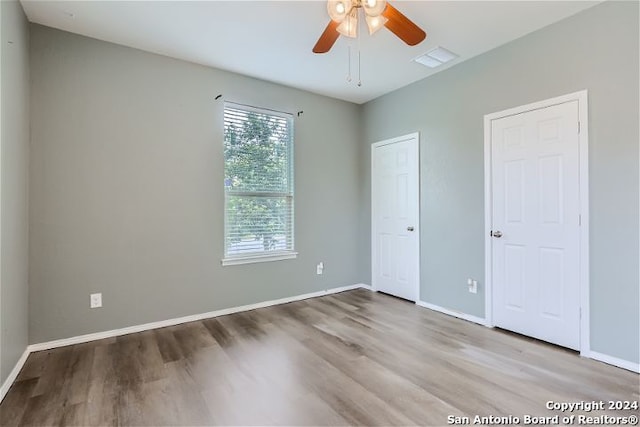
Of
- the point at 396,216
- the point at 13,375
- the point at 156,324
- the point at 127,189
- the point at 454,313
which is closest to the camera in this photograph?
the point at 13,375

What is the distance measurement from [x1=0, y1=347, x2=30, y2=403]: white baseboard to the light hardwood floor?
0.04 m

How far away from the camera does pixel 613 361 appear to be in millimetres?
2293

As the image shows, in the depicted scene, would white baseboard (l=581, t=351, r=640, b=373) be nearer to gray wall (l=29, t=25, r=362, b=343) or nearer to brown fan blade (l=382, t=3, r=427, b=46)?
brown fan blade (l=382, t=3, r=427, b=46)

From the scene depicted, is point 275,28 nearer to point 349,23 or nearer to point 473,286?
point 349,23

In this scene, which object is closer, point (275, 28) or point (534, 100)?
point (275, 28)

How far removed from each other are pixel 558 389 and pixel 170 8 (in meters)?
3.81

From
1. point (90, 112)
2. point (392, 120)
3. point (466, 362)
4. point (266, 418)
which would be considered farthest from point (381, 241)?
point (90, 112)

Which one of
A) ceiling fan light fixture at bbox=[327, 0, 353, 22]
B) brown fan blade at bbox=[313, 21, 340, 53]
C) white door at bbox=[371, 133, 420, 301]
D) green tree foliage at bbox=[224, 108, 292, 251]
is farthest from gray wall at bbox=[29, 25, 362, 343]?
ceiling fan light fixture at bbox=[327, 0, 353, 22]

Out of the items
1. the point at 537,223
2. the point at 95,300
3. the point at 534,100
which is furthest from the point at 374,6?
the point at 95,300

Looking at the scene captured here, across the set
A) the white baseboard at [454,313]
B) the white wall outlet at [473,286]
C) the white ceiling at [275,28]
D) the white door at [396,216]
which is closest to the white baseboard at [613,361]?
the white baseboard at [454,313]

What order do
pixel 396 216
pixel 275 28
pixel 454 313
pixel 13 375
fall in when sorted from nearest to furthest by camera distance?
pixel 13 375, pixel 275 28, pixel 454 313, pixel 396 216

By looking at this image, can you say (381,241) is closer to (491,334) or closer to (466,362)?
(491,334)

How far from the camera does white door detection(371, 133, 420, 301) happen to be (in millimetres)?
3842

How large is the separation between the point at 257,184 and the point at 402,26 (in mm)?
2289
